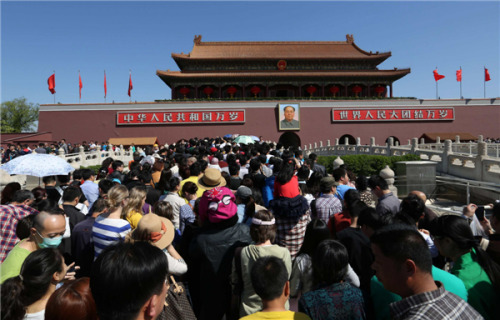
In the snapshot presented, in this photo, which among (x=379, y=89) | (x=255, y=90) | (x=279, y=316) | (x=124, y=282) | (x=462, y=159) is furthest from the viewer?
(x=379, y=89)

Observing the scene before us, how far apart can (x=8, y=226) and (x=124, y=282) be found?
265 centimetres

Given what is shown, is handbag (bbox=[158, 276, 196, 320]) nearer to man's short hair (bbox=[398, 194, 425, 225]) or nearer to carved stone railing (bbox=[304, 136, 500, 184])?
man's short hair (bbox=[398, 194, 425, 225])

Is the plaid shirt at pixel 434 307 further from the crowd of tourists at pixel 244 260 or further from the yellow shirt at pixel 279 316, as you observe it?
the yellow shirt at pixel 279 316

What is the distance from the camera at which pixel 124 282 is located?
1.32 meters

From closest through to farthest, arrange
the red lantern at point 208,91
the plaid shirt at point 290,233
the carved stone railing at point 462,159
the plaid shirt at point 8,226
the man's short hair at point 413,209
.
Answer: the plaid shirt at point 8,226 < the man's short hair at point 413,209 < the plaid shirt at point 290,233 < the carved stone railing at point 462,159 < the red lantern at point 208,91

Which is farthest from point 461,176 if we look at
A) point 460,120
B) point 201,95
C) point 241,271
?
point 201,95

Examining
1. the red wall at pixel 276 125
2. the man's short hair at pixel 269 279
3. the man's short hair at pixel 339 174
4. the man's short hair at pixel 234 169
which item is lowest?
the man's short hair at pixel 269 279

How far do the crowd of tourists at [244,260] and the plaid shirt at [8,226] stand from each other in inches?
0.5

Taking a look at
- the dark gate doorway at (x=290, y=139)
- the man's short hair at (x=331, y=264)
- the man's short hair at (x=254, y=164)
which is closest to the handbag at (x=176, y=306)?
the man's short hair at (x=331, y=264)

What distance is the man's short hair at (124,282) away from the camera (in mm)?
1320

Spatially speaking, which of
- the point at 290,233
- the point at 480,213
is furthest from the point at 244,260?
the point at 480,213

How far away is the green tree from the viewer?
43.2 meters

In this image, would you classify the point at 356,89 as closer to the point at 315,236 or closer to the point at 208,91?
the point at 208,91

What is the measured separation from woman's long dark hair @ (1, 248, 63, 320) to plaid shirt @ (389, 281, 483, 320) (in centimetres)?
199
